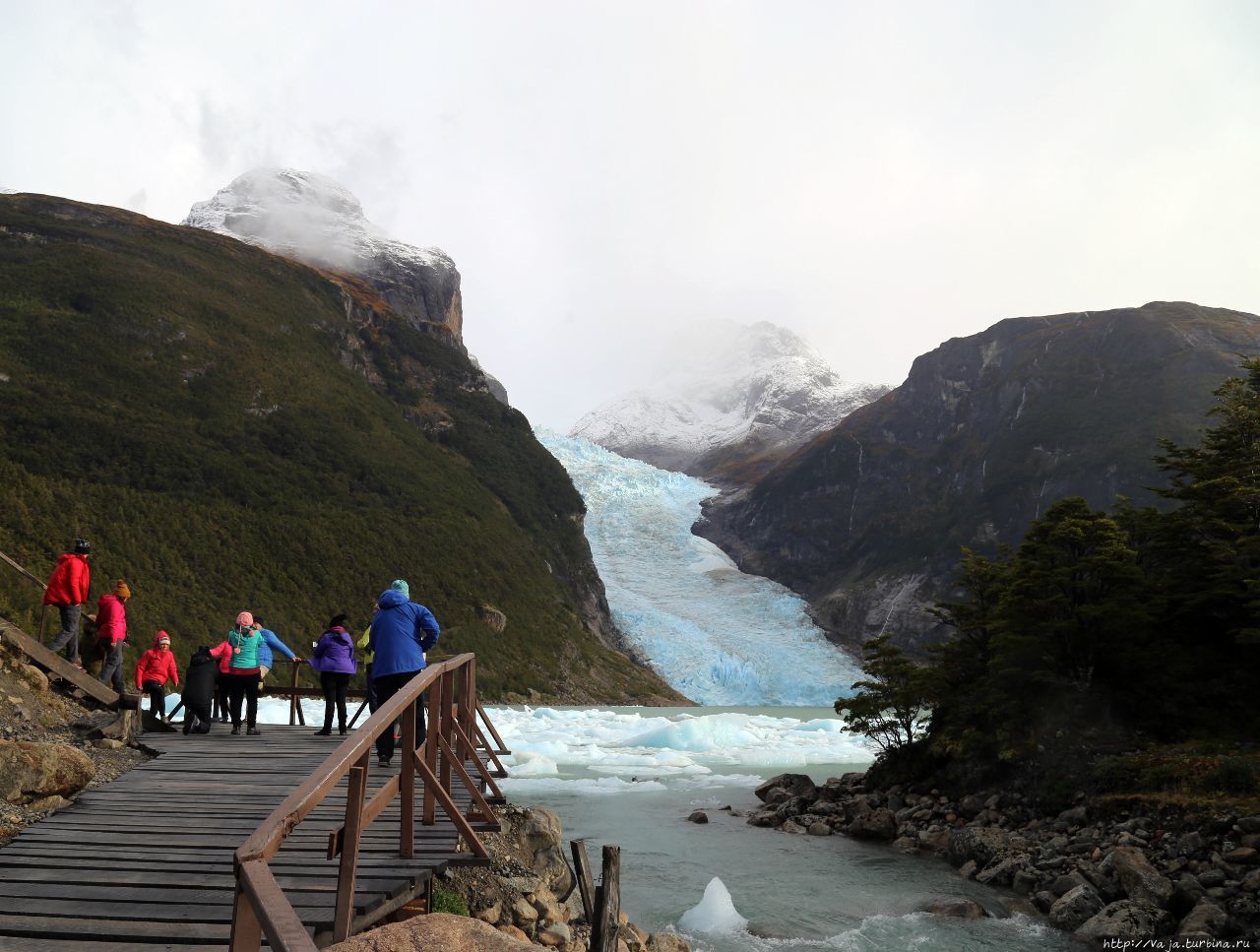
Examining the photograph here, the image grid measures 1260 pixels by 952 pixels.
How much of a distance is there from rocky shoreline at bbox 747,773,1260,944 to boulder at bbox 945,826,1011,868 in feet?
0.07

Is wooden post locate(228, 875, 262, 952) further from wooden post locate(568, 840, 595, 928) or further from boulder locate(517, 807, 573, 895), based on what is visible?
wooden post locate(568, 840, 595, 928)

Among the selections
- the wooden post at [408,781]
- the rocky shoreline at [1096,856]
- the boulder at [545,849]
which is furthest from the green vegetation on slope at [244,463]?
the wooden post at [408,781]

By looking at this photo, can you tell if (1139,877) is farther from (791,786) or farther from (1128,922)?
(791,786)

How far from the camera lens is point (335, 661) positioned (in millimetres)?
10406

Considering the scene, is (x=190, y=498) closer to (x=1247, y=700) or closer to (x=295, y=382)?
(x=295, y=382)

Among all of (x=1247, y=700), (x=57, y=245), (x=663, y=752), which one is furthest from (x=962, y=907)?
(x=57, y=245)

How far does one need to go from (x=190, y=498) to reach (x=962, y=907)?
1901 inches

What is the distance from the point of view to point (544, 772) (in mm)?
28188

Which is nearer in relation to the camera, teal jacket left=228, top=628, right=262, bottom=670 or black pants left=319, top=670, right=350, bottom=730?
black pants left=319, top=670, right=350, bottom=730

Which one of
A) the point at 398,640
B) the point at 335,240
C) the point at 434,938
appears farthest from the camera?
the point at 335,240

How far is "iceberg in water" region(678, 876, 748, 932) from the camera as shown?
1228 cm

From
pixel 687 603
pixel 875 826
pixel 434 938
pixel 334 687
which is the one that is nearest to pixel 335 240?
pixel 687 603

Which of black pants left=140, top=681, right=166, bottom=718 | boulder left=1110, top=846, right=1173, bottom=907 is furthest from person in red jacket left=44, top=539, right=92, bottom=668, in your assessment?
boulder left=1110, top=846, right=1173, bottom=907

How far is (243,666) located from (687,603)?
3378 inches
